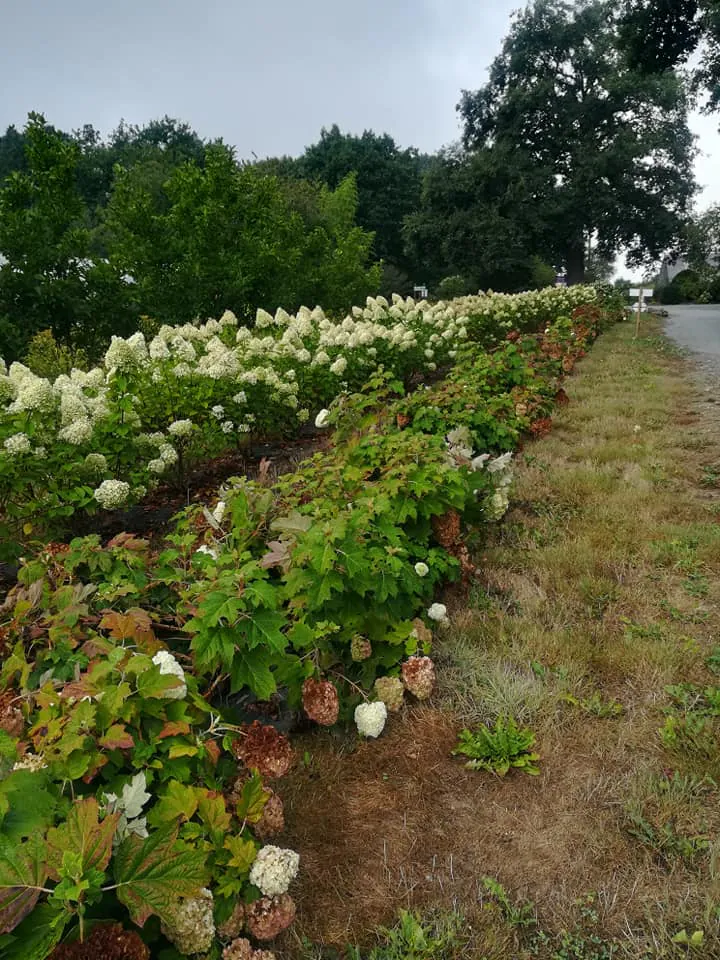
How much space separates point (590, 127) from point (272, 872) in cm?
3629

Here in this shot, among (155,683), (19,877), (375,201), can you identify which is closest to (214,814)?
(155,683)

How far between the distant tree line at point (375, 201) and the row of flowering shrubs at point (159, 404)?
3.64 metres

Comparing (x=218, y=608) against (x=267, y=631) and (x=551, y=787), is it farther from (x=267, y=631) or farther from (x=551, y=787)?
(x=551, y=787)

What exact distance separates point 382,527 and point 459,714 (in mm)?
746

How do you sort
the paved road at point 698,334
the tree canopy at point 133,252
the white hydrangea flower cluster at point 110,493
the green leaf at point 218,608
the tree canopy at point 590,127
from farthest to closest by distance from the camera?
the tree canopy at point 590,127
the paved road at point 698,334
the tree canopy at point 133,252
the white hydrangea flower cluster at point 110,493
the green leaf at point 218,608

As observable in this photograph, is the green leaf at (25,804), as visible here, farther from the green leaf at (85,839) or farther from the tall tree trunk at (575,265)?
the tall tree trunk at (575,265)

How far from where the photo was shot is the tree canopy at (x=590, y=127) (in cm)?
2848

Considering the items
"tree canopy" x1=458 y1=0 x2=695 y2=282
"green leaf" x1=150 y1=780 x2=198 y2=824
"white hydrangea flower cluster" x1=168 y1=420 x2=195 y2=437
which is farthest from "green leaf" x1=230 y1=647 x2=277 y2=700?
"tree canopy" x1=458 y1=0 x2=695 y2=282

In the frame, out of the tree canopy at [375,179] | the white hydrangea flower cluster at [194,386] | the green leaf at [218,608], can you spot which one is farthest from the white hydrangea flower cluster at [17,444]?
the tree canopy at [375,179]

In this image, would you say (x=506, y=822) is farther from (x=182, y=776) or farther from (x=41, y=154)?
(x=41, y=154)

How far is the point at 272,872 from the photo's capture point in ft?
4.44

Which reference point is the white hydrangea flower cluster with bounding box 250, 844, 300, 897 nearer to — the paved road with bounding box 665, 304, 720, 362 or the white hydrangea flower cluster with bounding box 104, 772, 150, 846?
the white hydrangea flower cluster with bounding box 104, 772, 150, 846

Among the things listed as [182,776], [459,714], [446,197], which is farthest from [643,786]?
[446,197]

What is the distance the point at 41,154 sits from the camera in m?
8.27
